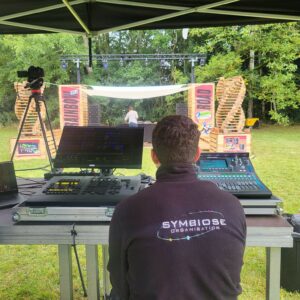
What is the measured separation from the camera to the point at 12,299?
264 cm

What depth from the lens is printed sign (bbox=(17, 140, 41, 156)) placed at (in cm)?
907

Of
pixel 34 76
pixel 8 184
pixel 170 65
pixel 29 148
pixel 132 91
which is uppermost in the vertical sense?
pixel 170 65

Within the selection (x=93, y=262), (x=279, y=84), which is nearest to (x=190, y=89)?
(x=279, y=84)

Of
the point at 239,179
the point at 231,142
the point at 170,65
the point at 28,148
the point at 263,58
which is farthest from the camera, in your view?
the point at 170,65

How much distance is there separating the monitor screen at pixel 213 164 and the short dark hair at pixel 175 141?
69 cm

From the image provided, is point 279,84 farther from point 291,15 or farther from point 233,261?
point 233,261

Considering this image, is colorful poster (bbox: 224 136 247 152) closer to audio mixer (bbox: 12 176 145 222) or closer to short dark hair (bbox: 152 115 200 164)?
audio mixer (bbox: 12 176 145 222)

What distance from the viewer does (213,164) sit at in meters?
1.86

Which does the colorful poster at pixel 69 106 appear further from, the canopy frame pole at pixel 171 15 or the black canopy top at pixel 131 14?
the canopy frame pole at pixel 171 15

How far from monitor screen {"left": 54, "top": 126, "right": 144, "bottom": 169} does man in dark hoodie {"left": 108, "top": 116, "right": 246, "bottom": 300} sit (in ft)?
2.26

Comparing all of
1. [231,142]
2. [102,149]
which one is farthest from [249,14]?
[231,142]

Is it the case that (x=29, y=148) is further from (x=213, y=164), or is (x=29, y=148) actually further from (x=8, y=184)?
(x=213, y=164)

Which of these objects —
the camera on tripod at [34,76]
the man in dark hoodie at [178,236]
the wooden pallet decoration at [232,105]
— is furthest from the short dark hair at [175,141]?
the wooden pallet decoration at [232,105]

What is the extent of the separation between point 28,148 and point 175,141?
28.0 feet
